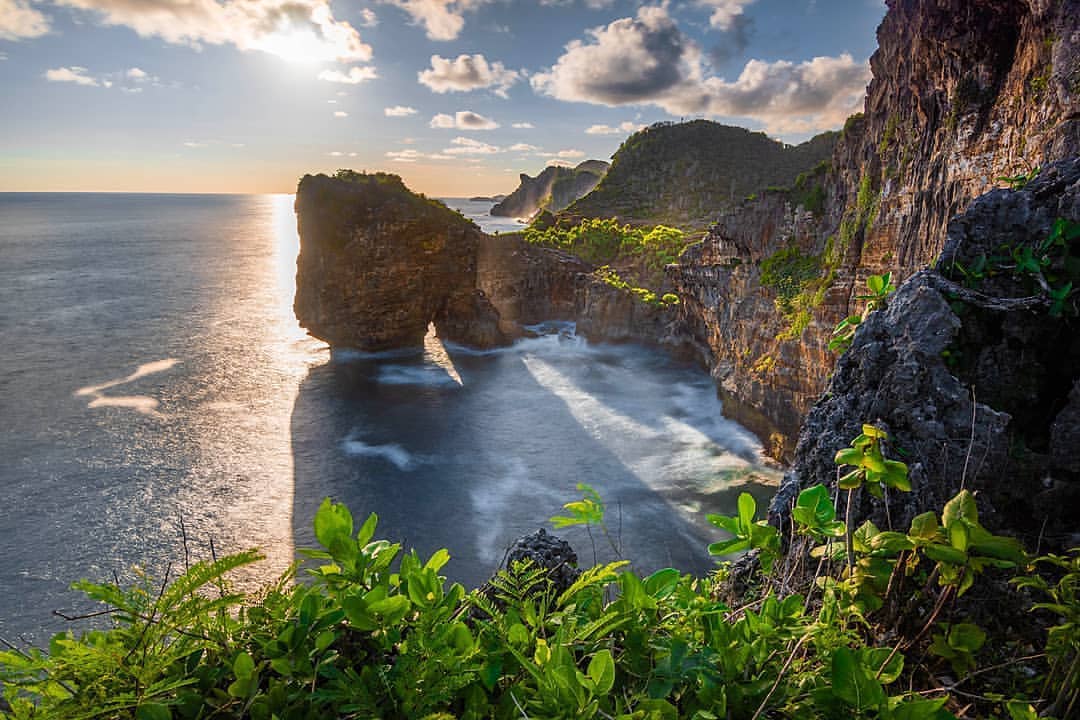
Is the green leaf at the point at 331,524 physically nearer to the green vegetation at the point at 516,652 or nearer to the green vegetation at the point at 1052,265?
the green vegetation at the point at 516,652

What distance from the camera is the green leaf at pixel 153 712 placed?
1.45 m

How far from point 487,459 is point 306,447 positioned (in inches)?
347

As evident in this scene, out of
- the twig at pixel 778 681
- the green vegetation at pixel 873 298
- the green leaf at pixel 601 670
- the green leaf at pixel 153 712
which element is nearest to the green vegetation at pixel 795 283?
the green vegetation at pixel 873 298

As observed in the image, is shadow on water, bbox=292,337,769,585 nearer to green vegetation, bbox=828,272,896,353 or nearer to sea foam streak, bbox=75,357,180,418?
sea foam streak, bbox=75,357,180,418

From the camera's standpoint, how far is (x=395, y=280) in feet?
129

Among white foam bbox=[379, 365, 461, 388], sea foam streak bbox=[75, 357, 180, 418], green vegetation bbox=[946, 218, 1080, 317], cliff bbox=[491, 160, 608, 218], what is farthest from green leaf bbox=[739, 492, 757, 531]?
cliff bbox=[491, 160, 608, 218]

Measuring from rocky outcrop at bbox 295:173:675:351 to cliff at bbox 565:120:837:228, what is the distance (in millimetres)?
32313

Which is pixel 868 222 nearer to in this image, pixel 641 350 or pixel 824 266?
pixel 824 266

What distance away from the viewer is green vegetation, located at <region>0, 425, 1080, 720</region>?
1511 millimetres

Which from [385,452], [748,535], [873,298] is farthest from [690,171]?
[748,535]

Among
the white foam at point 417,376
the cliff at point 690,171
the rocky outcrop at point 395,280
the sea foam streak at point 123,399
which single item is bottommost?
the sea foam streak at point 123,399

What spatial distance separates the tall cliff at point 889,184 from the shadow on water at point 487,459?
457 cm

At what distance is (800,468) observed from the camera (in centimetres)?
480

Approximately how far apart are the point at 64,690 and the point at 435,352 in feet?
137
